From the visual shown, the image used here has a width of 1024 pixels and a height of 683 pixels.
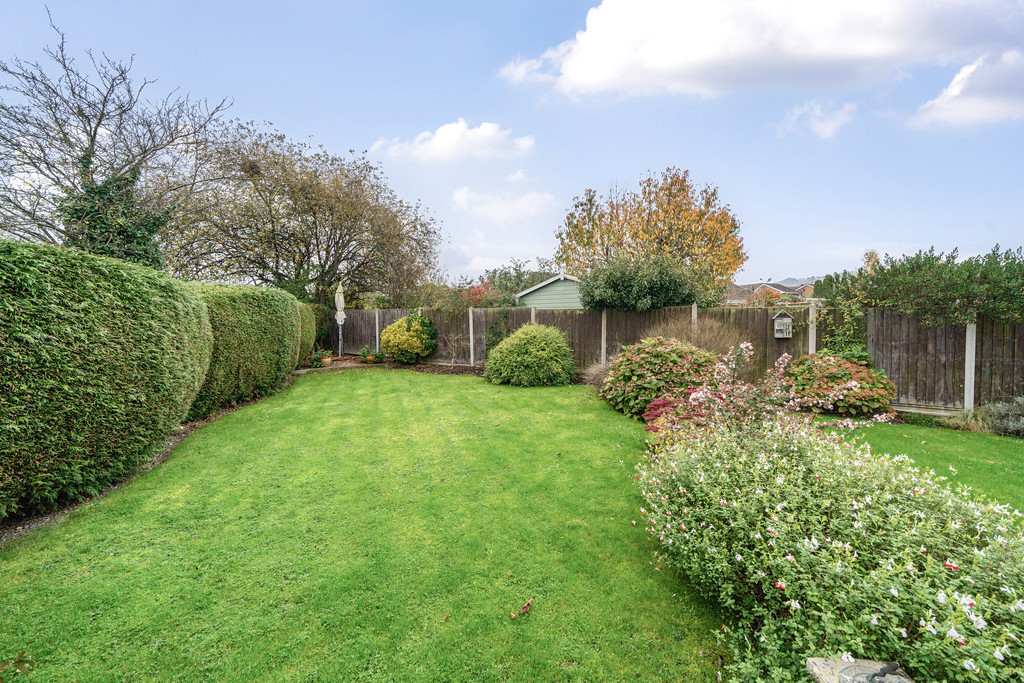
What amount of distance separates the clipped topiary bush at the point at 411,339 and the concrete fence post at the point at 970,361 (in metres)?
10.8

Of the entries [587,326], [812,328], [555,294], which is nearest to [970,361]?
[812,328]

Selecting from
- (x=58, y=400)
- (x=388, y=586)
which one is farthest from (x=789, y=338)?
(x=58, y=400)

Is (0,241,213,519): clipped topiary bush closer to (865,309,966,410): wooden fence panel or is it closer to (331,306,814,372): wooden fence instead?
(331,306,814,372): wooden fence

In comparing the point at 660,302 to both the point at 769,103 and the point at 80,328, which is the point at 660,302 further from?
the point at 80,328

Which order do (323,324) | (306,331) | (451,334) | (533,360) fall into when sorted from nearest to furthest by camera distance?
1. (533,360)
2. (451,334)
3. (306,331)
4. (323,324)

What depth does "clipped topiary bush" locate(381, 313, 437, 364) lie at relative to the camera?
38.3 feet

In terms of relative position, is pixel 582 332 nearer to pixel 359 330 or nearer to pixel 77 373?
pixel 77 373

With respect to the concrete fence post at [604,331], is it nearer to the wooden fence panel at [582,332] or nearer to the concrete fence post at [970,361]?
the wooden fence panel at [582,332]

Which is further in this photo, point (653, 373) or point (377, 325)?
point (377, 325)

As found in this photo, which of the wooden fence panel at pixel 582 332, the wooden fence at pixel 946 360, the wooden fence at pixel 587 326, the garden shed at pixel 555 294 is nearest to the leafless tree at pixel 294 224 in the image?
the wooden fence at pixel 587 326

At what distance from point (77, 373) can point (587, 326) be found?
333 inches

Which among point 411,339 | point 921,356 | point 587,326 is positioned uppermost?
point 587,326

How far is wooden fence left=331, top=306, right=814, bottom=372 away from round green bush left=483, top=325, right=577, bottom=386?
106cm

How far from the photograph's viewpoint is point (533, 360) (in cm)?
862
